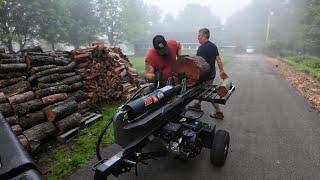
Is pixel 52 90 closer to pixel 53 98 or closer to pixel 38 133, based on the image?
pixel 53 98

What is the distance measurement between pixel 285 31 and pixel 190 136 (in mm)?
63113

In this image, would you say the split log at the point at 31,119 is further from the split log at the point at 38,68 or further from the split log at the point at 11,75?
the split log at the point at 38,68

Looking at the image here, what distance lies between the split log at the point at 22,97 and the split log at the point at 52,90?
6.0 inches

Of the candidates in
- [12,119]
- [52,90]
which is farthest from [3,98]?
[52,90]

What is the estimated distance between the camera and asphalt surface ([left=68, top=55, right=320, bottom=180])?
4.58 meters

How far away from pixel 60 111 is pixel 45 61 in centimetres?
233

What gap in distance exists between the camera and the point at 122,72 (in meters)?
Answer: 9.84

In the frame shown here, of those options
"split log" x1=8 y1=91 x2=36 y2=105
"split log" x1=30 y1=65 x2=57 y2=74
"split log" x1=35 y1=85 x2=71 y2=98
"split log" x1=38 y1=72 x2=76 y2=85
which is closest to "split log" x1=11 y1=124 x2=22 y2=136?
"split log" x1=8 y1=91 x2=36 y2=105

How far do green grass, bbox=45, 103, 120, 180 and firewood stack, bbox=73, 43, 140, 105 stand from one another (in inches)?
76.1

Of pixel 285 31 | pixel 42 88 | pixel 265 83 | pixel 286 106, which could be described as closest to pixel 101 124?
pixel 42 88

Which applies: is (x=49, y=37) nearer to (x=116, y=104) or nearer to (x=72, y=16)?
(x=72, y=16)

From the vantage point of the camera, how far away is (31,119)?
19.2 ft

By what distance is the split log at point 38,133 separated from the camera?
5341 millimetres

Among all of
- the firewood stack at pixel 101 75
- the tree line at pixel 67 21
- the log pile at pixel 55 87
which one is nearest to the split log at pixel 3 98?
the log pile at pixel 55 87
